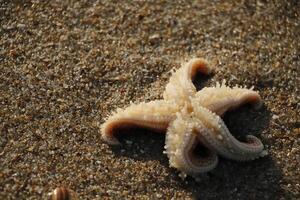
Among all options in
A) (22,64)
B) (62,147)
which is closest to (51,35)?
(22,64)

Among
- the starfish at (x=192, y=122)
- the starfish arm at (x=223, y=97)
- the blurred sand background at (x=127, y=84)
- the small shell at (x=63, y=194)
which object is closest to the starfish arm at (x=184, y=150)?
the starfish at (x=192, y=122)

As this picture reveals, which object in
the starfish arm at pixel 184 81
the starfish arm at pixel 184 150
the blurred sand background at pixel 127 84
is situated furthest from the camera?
the starfish arm at pixel 184 81

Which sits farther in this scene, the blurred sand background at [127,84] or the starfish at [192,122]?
the blurred sand background at [127,84]

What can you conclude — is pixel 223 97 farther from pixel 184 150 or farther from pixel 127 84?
pixel 127 84

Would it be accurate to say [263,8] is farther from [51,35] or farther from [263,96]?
[51,35]

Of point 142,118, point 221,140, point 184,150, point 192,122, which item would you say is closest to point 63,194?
point 142,118

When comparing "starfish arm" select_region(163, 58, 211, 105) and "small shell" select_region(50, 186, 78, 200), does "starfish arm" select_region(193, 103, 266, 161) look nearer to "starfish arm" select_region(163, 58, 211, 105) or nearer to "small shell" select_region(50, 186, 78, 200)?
"starfish arm" select_region(163, 58, 211, 105)

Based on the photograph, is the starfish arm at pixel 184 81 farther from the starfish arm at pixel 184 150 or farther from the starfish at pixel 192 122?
the starfish arm at pixel 184 150
